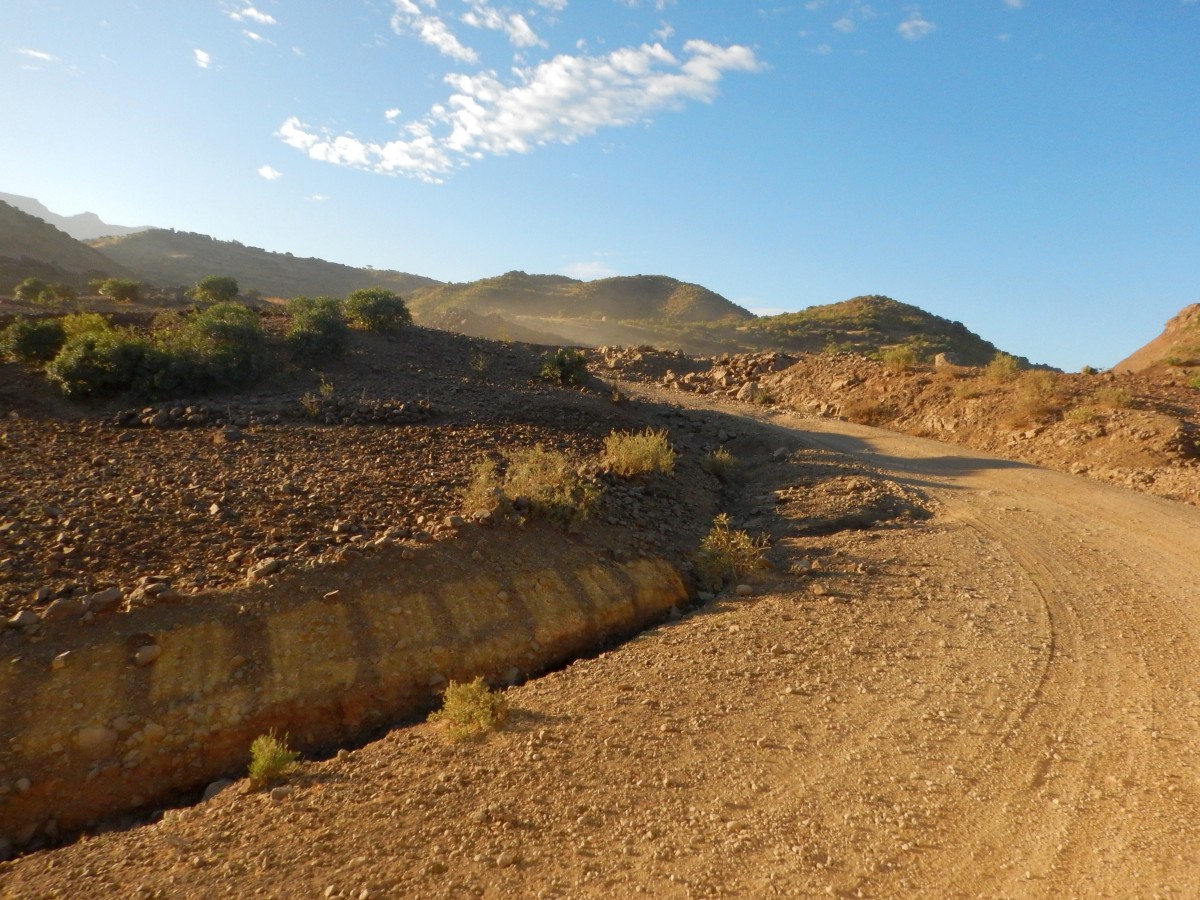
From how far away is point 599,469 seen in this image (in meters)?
9.74

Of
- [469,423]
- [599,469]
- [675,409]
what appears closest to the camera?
[599,469]

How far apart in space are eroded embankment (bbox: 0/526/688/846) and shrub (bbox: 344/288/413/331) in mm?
11032

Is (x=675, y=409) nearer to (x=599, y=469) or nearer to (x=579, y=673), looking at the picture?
(x=599, y=469)

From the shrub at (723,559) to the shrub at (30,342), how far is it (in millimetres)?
11123

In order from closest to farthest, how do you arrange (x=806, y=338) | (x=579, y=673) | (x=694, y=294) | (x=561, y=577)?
(x=579, y=673) < (x=561, y=577) < (x=806, y=338) < (x=694, y=294)

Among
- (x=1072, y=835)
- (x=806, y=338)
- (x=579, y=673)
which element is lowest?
(x=579, y=673)

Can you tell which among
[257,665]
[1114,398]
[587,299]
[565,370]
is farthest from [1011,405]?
[587,299]

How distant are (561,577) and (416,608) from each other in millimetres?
1583

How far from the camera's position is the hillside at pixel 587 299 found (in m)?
67.0

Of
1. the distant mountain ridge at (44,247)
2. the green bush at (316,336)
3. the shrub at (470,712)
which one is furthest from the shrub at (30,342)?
the distant mountain ridge at (44,247)

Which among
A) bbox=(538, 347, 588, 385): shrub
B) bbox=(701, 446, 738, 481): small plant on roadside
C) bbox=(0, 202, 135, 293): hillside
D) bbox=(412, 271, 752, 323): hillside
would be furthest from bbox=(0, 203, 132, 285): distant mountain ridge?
bbox=(701, 446, 738, 481): small plant on roadside

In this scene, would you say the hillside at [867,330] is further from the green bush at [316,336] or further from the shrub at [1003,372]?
the green bush at [316,336]

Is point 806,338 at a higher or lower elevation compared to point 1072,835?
higher

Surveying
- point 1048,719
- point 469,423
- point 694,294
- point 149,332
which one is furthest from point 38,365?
point 694,294
